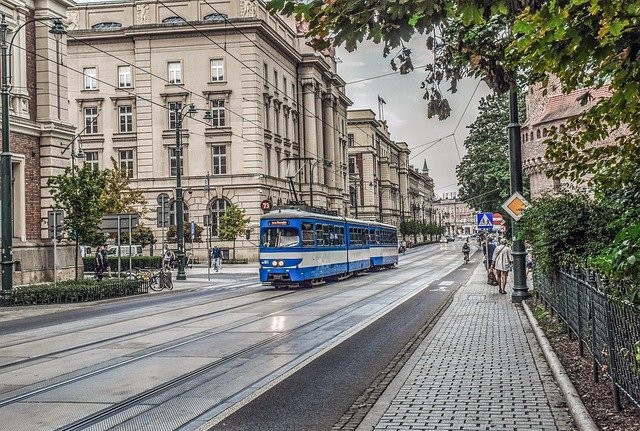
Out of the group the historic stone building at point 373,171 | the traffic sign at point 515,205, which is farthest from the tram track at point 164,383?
the historic stone building at point 373,171

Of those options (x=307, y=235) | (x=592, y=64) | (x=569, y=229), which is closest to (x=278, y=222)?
(x=307, y=235)

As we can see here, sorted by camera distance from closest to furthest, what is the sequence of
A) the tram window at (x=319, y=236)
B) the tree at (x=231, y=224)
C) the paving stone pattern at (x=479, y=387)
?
the paving stone pattern at (x=479, y=387) → the tram window at (x=319, y=236) → the tree at (x=231, y=224)

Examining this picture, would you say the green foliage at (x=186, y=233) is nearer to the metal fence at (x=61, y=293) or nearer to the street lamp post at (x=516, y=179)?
the metal fence at (x=61, y=293)

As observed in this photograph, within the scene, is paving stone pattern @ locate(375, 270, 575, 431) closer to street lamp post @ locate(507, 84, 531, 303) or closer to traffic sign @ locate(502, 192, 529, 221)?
traffic sign @ locate(502, 192, 529, 221)

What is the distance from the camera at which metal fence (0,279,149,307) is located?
81.4ft

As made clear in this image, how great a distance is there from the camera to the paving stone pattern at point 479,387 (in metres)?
7.49

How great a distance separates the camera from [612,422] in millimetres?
6961

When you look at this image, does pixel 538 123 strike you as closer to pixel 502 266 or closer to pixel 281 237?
pixel 281 237

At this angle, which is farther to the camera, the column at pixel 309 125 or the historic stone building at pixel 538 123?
the column at pixel 309 125

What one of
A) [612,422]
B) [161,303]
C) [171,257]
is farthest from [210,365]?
[171,257]

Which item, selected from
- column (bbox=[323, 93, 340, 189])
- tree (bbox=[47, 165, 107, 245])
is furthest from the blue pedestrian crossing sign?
column (bbox=[323, 93, 340, 189])

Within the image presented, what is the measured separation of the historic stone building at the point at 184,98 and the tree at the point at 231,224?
3.25 metres

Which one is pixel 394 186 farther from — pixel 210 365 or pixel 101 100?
pixel 210 365

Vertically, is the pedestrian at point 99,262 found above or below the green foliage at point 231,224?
below
